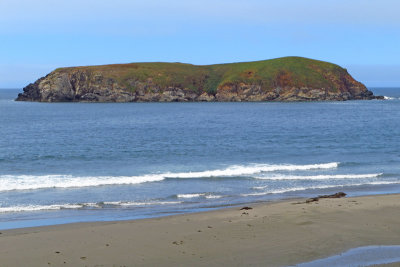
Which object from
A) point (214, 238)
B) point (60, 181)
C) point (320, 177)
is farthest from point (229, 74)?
point (214, 238)

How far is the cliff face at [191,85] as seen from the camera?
14838 cm

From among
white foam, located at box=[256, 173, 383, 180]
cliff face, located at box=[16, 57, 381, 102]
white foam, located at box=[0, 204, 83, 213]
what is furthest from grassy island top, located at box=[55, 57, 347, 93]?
white foam, located at box=[0, 204, 83, 213]

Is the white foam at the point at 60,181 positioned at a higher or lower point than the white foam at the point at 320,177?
lower

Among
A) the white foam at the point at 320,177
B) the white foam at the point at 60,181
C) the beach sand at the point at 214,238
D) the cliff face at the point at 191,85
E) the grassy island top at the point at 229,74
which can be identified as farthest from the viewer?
the grassy island top at the point at 229,74

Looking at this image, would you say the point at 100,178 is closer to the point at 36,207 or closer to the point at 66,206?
the point at 66,206

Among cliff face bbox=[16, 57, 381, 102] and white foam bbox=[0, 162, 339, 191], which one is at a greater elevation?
cliff face bbox=[16, 57, 381, 102]

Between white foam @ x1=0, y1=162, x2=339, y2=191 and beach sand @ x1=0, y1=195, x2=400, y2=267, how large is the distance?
33.8ft

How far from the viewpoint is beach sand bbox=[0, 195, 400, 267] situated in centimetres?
1298

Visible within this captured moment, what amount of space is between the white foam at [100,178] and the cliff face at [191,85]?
383ft

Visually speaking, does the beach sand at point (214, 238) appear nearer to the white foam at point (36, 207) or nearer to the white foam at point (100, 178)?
the white foam at point (36, 207)

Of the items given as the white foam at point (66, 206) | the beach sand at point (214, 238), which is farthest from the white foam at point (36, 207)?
the beach sand at point (214, 238)

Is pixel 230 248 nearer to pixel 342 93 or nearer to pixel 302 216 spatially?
pixel 302 216

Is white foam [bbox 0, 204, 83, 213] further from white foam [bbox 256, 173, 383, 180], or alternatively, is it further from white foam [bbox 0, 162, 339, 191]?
white foam [bbox 256, 173, 383, 180]

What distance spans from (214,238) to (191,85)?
14097 centimetres
